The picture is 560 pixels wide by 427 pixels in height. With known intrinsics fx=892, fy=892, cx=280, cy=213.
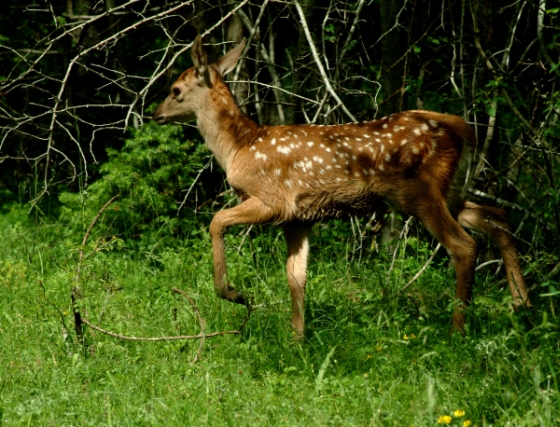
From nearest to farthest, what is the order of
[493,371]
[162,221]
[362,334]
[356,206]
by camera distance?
[493,371] → [362,334] → [356,206] → [162,221]

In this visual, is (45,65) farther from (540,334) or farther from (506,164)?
(540,334)

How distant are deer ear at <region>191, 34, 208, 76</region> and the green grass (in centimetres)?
149

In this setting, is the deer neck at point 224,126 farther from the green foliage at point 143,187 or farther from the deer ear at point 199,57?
the green foliage at point 143,187

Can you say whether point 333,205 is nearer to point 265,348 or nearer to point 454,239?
point 454,239

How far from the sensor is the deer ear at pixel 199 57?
6566 millimetres

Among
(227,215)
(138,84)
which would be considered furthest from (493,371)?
(138,84)

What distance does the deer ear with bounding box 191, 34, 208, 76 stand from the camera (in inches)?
259

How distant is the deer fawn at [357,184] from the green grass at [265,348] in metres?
0.35

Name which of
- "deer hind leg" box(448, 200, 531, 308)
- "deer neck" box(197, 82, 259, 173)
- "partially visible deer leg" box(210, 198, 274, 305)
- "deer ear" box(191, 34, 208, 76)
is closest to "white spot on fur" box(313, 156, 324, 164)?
"partially visible deer leg" box(210, 198, 274, 305)

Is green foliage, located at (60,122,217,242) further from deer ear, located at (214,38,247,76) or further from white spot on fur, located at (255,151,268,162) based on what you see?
white spot on fur, located at (255,151,268,162)

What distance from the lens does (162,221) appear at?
7.80 meters

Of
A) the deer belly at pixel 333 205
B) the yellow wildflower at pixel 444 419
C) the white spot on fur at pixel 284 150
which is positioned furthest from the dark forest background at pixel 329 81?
the yellow wildflower at pixel 444 419

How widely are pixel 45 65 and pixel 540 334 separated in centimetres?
694

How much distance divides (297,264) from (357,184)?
80 centimetres
